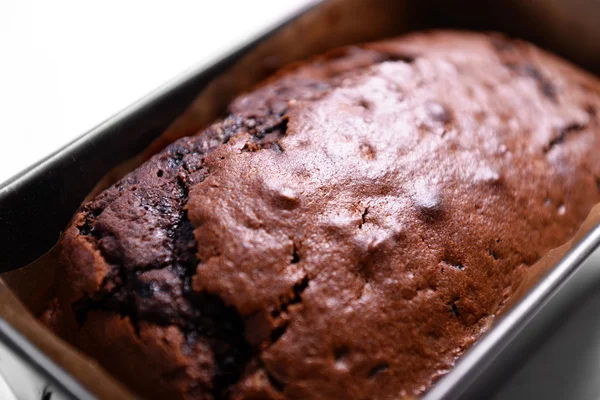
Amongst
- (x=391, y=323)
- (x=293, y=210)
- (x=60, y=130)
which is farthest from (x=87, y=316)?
(x=60, y=130)

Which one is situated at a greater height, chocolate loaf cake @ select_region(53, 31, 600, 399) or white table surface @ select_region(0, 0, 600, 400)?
white table surface @ select_region(0, 0, 600, 400)

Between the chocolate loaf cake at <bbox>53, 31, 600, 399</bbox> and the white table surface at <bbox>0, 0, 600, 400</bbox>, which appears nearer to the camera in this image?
the chocolate loaf cake at <bbox>53, 31, 600, 399</bbox>

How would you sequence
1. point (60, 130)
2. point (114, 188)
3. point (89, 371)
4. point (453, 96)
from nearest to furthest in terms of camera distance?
point (89, 371)
point (114, 188)
point (453, 96)
point (60, 130)

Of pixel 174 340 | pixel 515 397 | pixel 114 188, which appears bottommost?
pixel 515 397

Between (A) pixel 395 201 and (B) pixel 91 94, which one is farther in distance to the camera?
(B) pixel 91 94

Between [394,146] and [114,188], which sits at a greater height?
[114,188]

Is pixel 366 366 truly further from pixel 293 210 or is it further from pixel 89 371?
pixel 89 371

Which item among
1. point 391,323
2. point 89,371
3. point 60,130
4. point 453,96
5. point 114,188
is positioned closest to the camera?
point 89,371
